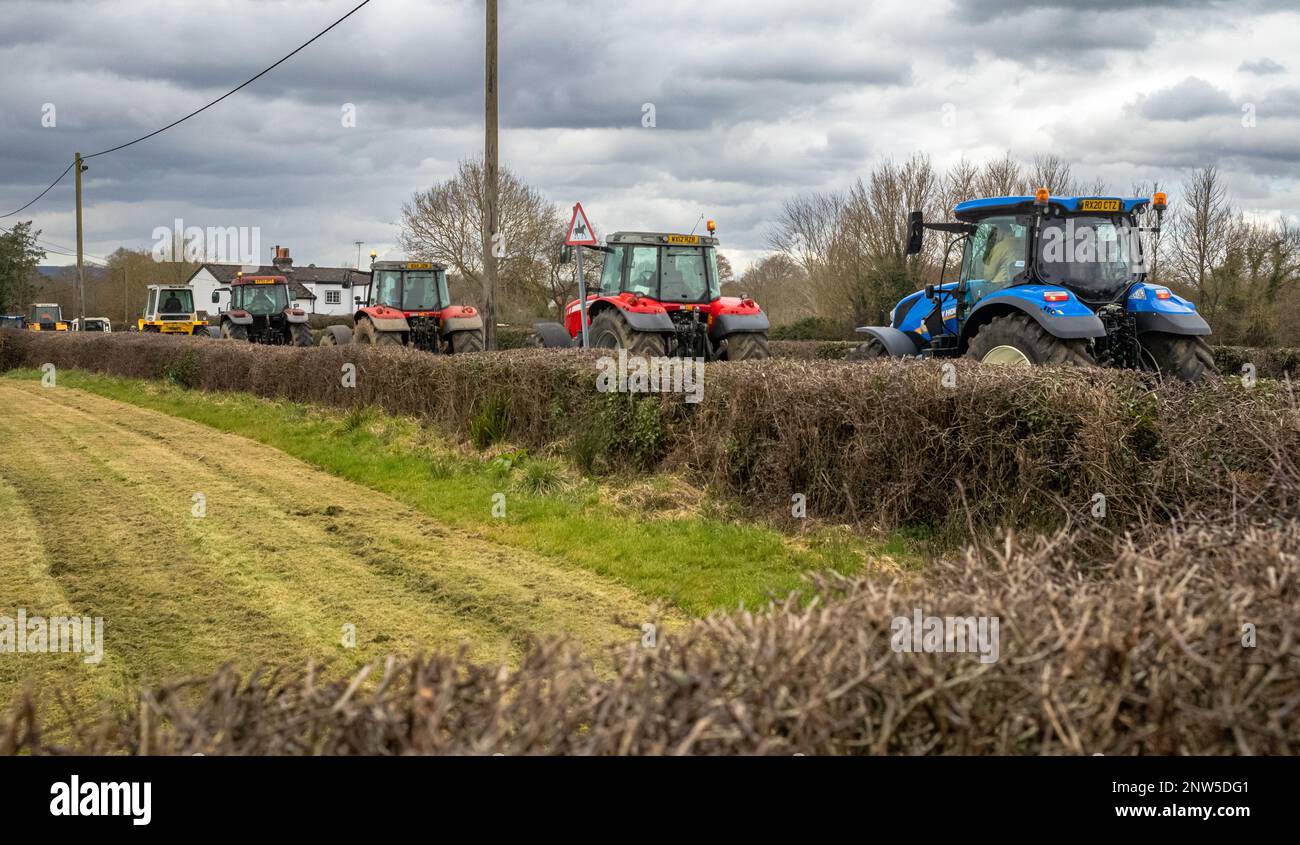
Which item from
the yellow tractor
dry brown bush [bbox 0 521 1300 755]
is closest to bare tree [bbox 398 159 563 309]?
the yellow tractor

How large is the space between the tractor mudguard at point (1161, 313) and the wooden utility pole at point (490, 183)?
8872 mm

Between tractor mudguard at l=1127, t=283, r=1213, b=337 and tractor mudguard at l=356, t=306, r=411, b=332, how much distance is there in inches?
546

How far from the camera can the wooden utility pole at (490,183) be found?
16203 millimetres

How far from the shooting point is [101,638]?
243 inches

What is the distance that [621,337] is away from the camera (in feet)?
47.3

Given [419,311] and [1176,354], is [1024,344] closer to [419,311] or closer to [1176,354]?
[1176,354]

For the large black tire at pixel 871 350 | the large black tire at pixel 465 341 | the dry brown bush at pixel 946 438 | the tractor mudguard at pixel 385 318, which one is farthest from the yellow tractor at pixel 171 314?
the large black tire at pixel 871 350

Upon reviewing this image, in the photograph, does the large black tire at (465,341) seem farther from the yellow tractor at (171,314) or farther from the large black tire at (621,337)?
the yellow tractor at (171,314)

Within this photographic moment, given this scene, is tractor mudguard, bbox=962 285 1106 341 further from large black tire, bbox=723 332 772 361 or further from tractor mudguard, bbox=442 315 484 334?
tractor mudguard, bbox=442 315 484 334
